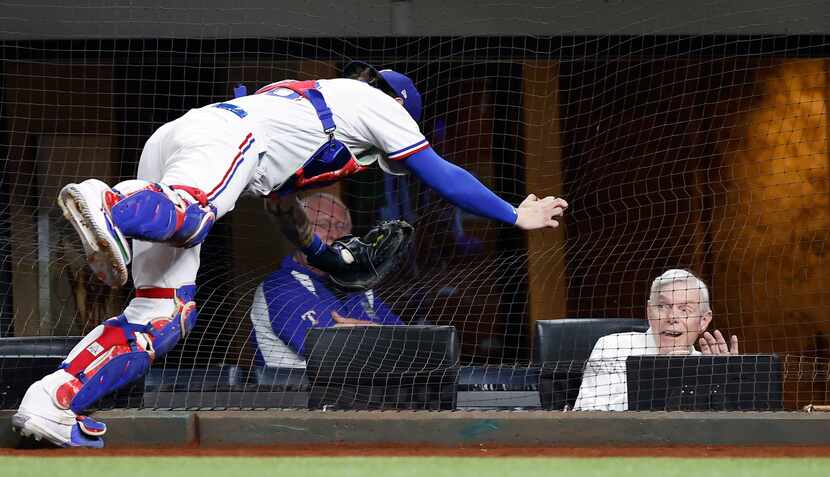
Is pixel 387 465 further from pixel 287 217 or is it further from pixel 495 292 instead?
pixel 495 292

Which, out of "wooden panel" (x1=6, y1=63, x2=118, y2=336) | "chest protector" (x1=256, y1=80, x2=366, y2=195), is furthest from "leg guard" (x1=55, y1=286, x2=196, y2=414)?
"wooden panel" (x1=6, y1=63, x2=118, y2=336)

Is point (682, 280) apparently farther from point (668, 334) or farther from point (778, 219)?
point (778, 219)

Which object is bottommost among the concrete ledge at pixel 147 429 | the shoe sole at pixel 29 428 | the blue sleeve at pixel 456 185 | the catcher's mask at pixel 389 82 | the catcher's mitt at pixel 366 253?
the concrete ledge at pixel 147 429

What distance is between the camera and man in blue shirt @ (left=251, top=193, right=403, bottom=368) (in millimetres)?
5648

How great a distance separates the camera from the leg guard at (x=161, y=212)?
127 inches

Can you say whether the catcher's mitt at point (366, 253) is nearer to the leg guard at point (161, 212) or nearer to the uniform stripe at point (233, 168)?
the uniform stripe at point (233, 168)

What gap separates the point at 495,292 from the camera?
750cm

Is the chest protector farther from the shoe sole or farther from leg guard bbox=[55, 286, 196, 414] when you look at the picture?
the shoe sole

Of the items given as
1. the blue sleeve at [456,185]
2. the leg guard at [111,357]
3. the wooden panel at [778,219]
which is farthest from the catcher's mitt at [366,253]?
the wooden panel at [778,219]

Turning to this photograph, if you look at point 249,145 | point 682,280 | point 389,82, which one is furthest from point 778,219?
point 249,145

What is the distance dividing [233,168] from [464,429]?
1.02 metres

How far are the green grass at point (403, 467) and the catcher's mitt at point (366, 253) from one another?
4.45ft

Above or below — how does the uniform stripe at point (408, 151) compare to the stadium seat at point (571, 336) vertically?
above

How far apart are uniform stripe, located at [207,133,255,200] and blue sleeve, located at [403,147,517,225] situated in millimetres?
503
